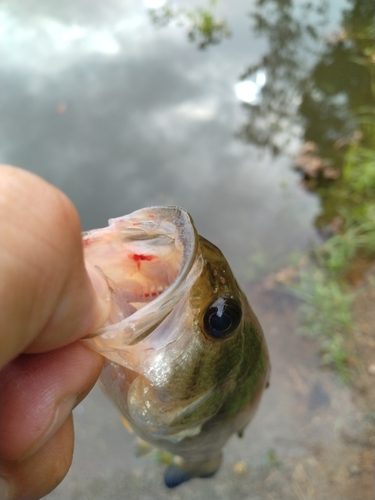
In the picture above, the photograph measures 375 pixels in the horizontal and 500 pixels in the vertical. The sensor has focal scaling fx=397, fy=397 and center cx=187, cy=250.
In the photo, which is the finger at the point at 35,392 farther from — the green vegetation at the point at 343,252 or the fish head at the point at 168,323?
the green vegetation at the point at 343,252

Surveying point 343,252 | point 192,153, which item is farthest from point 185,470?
point 192,153

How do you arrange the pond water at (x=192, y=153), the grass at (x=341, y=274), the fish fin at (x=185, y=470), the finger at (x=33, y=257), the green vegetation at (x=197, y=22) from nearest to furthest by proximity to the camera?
the finger at (x=33, y=257) → the fish fin at (x=185, y=470) → the pond water at (x=192, y=153) → the grass at (x=341, y=274) → the green vegetation at (x=197, y=22)

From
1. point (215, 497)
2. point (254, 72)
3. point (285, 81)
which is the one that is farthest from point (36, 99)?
point (215, 497)

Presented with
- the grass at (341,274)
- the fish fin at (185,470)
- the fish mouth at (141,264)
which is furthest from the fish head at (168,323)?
the grass at (341,274)

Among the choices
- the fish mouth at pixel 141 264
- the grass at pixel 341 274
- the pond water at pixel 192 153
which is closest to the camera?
the fish mouth at pixel 141 264

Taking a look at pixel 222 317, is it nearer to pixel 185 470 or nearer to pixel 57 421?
pixel 57 421

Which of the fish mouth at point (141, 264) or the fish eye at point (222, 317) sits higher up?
the fish mouth at point (141, 264)

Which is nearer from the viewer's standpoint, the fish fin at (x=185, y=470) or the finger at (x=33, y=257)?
the finger at (x=33, y=257)
